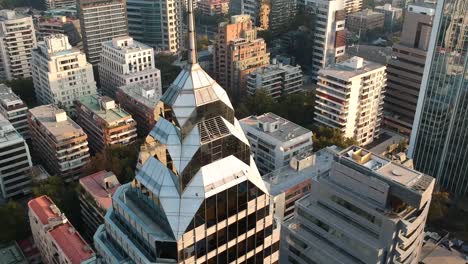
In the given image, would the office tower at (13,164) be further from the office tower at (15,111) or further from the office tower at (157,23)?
the office tower at (157,23)

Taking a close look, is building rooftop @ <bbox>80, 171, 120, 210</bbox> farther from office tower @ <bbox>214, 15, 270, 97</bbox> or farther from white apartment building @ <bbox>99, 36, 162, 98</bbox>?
office tower @ <bbox>214, 15, 270, 97</bbox>

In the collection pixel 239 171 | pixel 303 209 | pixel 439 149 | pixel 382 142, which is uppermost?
pixel 239 171

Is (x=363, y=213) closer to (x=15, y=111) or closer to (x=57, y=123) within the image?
(x=57, y=123)

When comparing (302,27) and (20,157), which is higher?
(302,27)

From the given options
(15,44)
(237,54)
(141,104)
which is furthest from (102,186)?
(15,44)

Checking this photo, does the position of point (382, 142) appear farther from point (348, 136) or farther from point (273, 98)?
point (273, 98)

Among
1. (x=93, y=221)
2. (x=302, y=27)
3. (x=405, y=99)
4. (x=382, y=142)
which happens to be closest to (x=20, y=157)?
(x=93, y=221)

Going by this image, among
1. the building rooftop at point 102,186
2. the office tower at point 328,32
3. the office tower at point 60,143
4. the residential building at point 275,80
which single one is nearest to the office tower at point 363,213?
the building rooftop at point 102,186
